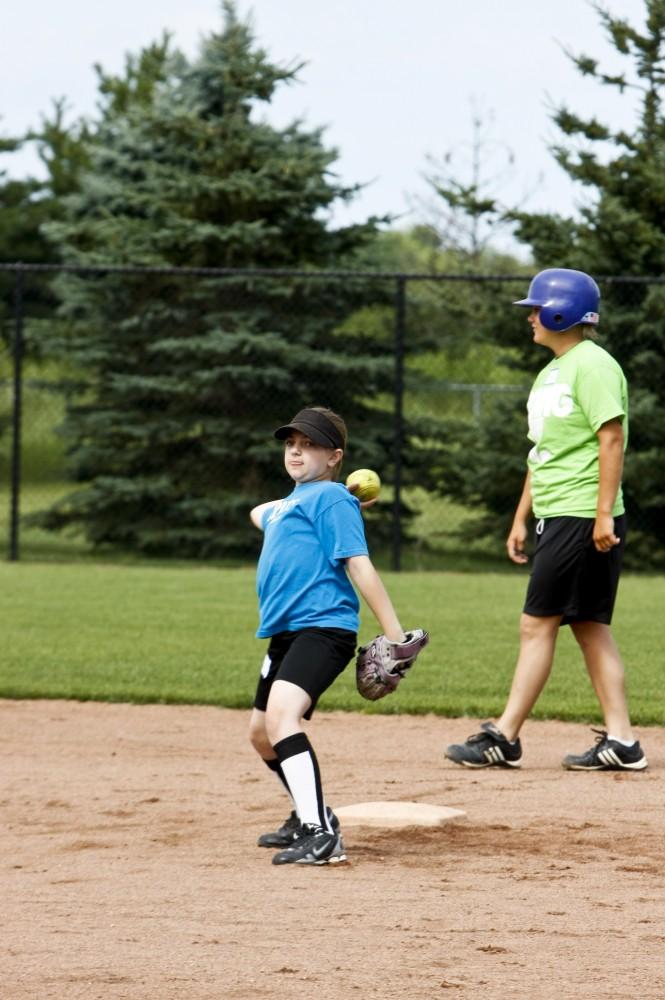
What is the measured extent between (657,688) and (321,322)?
9499 mm

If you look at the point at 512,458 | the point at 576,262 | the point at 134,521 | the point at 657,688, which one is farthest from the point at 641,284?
the point at 657,688

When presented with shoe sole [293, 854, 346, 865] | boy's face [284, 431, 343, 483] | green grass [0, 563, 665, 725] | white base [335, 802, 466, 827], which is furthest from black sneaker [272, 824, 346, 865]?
green grass [0, 563, 665, 725]

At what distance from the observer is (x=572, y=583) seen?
21.2ft

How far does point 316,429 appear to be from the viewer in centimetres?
A: 517

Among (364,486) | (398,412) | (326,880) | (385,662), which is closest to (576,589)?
(364,486)

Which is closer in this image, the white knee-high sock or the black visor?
the white knee-high sock

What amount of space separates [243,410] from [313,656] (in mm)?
12664

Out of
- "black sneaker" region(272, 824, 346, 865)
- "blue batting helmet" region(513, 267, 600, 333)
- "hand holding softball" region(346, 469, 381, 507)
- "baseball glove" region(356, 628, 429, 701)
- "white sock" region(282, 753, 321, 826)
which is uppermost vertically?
"blue batting helmet" region(513, 267, 600, 333)

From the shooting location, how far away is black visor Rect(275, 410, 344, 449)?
203 inches

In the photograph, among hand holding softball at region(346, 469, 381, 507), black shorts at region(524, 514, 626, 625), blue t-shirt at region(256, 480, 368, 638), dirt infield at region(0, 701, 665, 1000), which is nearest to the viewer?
dirt infield at region(0, 701, 665, 1000)

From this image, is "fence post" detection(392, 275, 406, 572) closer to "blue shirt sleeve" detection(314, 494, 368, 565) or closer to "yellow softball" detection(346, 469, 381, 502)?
"yellow softball" detection(346, 469, 381, 502)

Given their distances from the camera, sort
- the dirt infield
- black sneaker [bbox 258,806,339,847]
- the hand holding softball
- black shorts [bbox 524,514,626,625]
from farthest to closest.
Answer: black shorts [bbox 524,514,626,625] → the hand holding softball → black sneaker [bbox 258,806,339,847] → the dirt infield

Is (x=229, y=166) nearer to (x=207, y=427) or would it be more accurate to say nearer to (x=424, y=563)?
(x=207, y=427)

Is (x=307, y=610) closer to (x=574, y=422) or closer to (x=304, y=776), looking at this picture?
(x=304, y=776)
